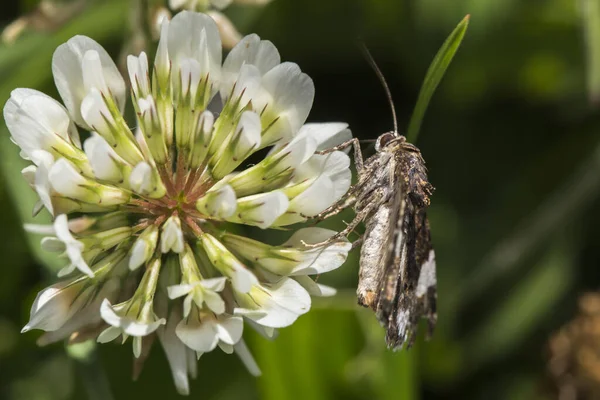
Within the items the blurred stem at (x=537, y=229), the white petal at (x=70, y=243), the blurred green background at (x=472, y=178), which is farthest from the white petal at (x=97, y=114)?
the blurred stem at (x=537, y=229)

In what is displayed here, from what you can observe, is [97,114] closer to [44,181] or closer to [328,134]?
[44,181]

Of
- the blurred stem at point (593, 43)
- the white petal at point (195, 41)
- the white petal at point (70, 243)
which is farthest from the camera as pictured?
the blurred stem at point (593, 43)

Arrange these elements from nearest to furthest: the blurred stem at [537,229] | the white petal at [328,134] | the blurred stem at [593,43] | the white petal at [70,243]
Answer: the white petal at [70,243] → the white petal at [328,134] → the blurred stem at [593,43] → the blurred stem at [537,229]

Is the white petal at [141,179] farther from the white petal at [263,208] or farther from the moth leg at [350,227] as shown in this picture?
the moth leg at [350,227]

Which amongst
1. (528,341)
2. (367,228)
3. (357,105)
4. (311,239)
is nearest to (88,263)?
(311,239)

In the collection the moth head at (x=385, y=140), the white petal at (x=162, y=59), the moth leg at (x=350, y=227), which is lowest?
the moth leg at (x=350, y=227)

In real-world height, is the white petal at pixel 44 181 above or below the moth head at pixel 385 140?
above

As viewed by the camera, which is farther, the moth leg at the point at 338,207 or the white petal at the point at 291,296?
the moth leg at the point at 338,207

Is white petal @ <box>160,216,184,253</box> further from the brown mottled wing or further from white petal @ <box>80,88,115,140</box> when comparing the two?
the brown mottled wing

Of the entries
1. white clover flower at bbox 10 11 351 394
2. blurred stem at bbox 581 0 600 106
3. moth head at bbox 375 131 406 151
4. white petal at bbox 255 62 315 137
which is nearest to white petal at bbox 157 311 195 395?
white clover flower at bbox 10 11 351 394
